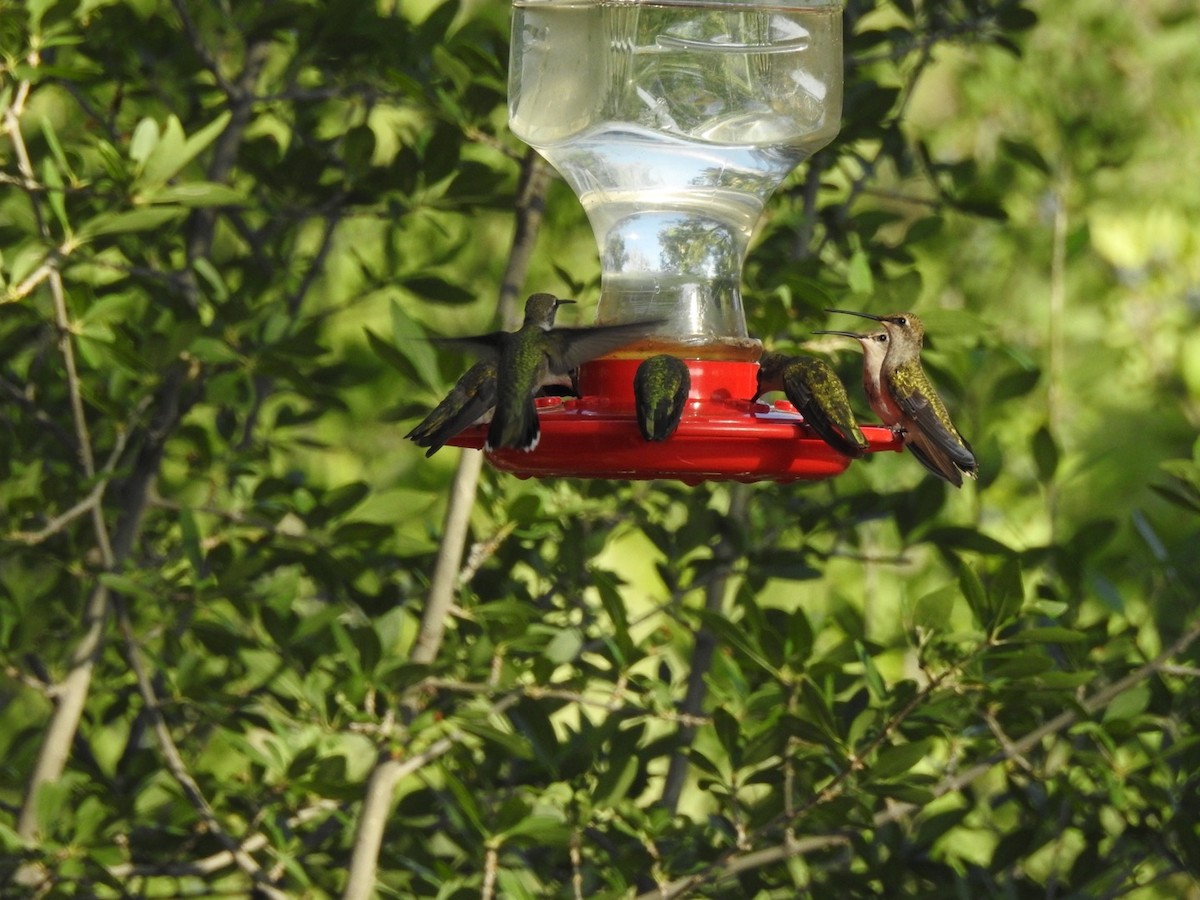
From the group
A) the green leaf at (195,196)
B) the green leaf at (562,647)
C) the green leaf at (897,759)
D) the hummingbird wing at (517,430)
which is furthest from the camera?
the green leaf at (562,647)

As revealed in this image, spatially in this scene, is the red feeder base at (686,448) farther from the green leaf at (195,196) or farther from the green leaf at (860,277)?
the green leaf at (195,196)

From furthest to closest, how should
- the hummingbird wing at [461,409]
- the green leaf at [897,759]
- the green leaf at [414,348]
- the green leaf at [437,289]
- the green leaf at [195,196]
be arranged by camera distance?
the green leaf at [437,289]
the green leaf at [414,348]
the green leaf at [195,196]
the green leaf at [897,759]
the hummingbird wing at [461,409]

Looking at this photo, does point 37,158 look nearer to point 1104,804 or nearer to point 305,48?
point 305,48

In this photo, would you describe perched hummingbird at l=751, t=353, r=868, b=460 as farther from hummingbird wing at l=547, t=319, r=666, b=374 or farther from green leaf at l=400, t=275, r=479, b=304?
green leaf at l=400, t=275, r=479, b=304

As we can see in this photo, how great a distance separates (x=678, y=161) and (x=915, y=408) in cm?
98

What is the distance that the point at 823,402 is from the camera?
2252 millimetres

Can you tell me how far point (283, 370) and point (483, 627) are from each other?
0.72 meters

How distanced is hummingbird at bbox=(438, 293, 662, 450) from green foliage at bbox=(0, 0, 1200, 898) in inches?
19.5

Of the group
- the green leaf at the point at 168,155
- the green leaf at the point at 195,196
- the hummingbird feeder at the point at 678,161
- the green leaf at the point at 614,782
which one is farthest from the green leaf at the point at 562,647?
the green leaf at the point at 168,155

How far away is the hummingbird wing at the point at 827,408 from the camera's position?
2.21 metres

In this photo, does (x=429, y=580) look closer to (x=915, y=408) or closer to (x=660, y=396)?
(x=915, y=408)

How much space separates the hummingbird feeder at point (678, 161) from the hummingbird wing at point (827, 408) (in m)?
0.03

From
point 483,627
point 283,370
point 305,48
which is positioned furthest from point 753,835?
point 305,48

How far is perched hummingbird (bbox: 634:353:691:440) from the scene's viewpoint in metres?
2.11
